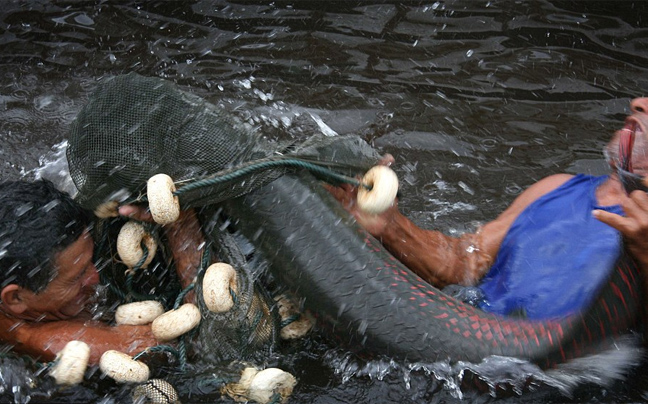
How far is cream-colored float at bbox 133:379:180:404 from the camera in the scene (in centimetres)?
257

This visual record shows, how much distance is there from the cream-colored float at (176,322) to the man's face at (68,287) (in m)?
0.46

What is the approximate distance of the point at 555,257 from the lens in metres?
2.91

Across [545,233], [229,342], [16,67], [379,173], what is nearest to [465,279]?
[545,233]

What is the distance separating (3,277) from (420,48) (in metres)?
3.80

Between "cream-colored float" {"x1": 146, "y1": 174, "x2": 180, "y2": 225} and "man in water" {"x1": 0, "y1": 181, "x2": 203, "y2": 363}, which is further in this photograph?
"man in water" {"x1": 0, "y1": 181, "x2": 203, "y2": 363}

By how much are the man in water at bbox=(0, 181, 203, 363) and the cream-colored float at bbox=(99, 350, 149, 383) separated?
0.56 feet

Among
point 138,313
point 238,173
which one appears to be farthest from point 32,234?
point 238,173

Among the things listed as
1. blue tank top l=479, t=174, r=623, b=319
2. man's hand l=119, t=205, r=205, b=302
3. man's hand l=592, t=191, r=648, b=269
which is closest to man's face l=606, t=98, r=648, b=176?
blue tank top l=479, t=174, r=623, b=319

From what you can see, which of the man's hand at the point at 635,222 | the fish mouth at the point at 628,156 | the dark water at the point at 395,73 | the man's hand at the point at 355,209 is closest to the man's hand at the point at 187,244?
the man's hand at the point at 355,209

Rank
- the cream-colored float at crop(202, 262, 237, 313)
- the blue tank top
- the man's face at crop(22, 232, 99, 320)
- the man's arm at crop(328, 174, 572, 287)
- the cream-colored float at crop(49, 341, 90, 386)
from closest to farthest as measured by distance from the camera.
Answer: the cream-colored float at crop(202, 262, 237, 313) → the cream-colored float at crop(49, 341, 90, 386) → the blue tank top → the man's face at crop(22, 232, 99, 320) → the man's arm at crop(328, 174, 572, 287)

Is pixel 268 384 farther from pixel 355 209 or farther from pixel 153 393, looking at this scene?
pixel 355 209

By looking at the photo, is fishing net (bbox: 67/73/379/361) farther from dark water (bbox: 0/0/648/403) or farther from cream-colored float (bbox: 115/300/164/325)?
dark water (bbox: 0/0/648/403)

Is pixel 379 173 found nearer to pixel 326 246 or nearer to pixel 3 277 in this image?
pixel 326 246

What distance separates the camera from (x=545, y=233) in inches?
120
